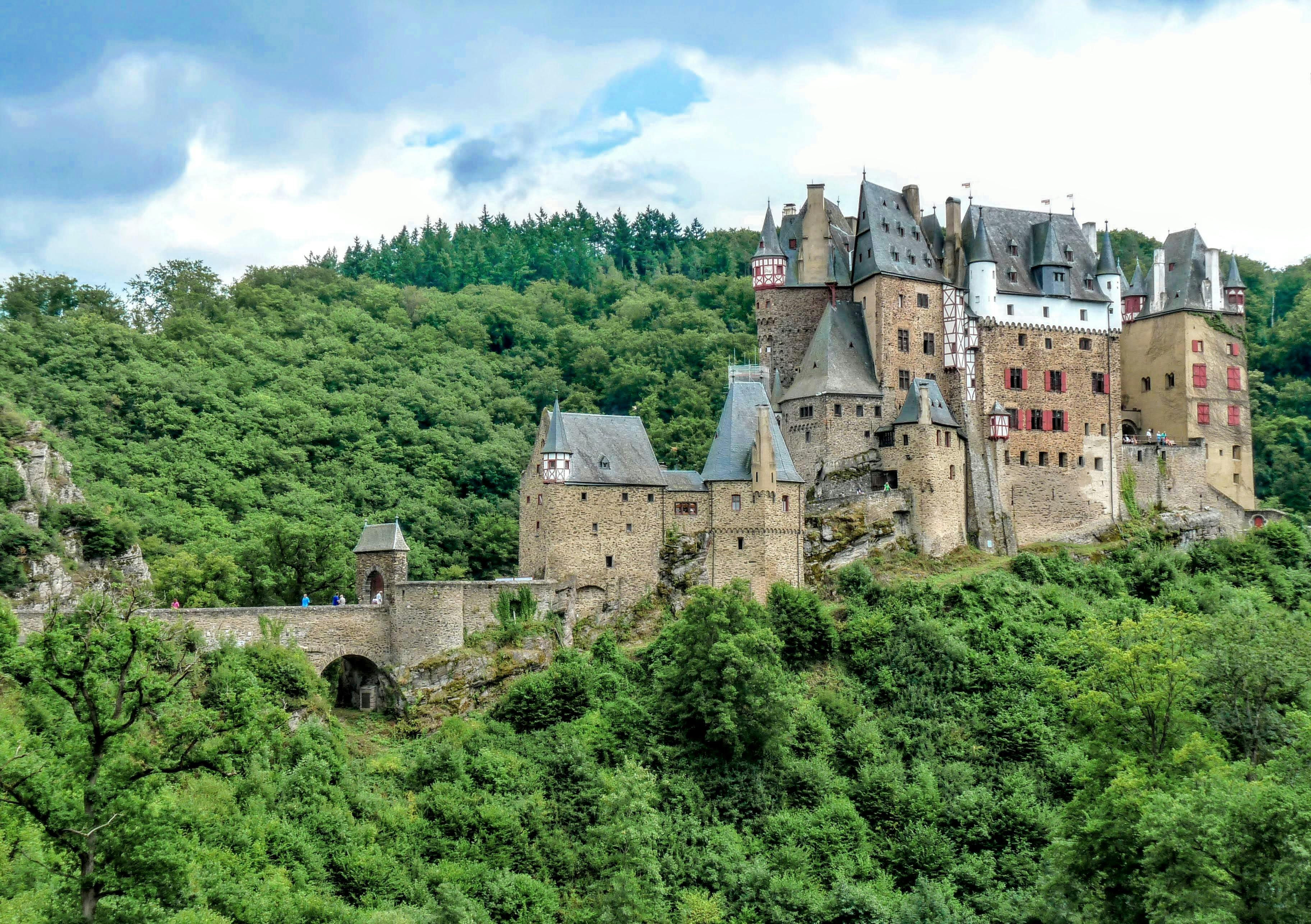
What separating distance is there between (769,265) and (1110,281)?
1357 cm

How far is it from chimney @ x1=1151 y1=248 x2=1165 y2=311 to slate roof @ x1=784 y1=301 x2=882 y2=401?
1392 centimetres

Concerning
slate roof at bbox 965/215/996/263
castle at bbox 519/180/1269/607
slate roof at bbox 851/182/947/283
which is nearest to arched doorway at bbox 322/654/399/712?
castle at bbox 519/180/1269/607

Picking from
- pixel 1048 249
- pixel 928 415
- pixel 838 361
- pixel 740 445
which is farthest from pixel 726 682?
pixel 1048 249

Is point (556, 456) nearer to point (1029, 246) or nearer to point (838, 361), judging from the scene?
point (838, 361)

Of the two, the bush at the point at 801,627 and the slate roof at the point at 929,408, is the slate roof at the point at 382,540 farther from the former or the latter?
the slate roof at the point at 929,408

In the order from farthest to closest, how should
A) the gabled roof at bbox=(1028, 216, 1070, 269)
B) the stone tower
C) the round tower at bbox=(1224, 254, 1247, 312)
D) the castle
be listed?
1. the round tower at bbox=(1224, 254, 1247, 312)
2. the gabled roof at bbox=(1028, 216, 1070, 269)
3. the castle
4. the stone tower

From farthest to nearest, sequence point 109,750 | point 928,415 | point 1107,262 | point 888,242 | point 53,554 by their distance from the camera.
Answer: point 1107,262, point 888,242, point 928,415, point 53,554, point 109,750

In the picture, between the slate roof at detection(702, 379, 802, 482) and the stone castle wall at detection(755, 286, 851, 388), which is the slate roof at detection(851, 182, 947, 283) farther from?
the slate roof at detection(702, 379, 802, 482)

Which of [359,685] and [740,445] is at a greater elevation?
[740,445]

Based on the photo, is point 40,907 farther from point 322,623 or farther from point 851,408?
point 851,408

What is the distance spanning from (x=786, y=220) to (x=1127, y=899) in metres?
33.7

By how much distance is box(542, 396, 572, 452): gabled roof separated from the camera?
49281mm

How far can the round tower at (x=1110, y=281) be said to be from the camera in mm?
60438

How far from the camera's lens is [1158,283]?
63438 mm
